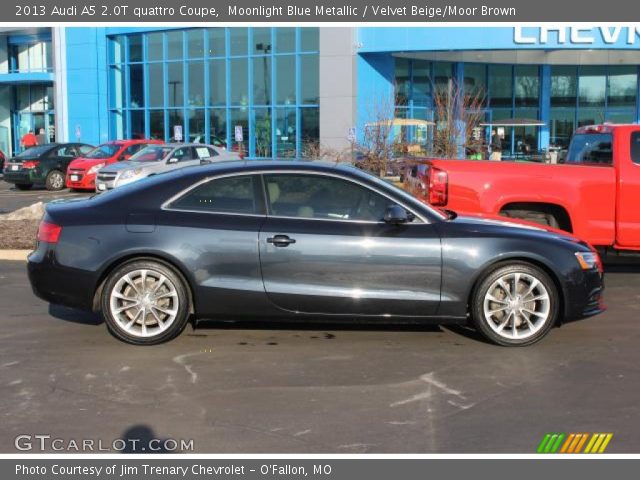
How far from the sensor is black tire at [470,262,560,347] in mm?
6004

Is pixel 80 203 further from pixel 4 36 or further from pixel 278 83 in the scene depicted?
pixel 4 36

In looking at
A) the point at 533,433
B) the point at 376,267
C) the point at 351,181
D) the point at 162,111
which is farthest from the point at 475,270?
the point at 162,111

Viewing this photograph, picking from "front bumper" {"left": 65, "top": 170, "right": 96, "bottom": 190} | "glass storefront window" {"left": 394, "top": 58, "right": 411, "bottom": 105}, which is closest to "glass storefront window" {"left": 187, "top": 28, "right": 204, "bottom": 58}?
"glass storefront window" {"left": 394, "top": 58, "right": 411, "bottom": 105}

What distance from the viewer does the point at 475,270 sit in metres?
5.96

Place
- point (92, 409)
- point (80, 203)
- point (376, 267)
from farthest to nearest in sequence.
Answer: point (80, 203), point (376, 267), point (92, 409)

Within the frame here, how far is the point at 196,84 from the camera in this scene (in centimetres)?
3294

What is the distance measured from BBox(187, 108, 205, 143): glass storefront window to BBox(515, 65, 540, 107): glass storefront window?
15.5 m

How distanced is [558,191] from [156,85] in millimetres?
28823

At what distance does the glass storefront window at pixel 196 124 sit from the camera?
33.0 m

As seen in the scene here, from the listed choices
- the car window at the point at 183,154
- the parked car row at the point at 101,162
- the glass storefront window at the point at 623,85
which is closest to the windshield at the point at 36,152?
the parked car row at the point at 101,162

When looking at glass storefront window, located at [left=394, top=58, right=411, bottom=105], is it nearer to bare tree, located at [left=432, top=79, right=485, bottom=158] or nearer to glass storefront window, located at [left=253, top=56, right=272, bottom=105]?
glass storefront window, located at [left=253, top=56, right=272, bottom=105]

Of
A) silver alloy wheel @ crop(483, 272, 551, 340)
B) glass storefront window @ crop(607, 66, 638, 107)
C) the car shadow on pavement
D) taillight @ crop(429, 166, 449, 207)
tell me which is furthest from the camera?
glass storefront window @ crop(607, 66, 638, 107)

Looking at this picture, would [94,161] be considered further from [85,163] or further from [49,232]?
[49,232]
